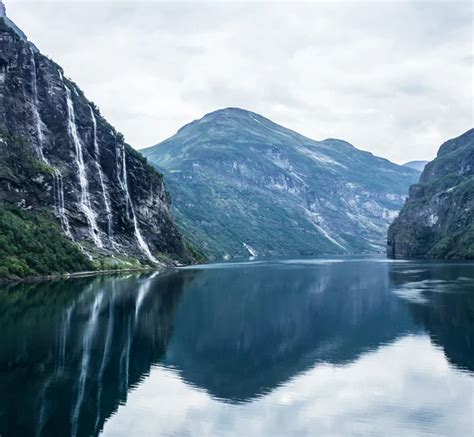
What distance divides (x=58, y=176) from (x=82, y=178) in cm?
1412

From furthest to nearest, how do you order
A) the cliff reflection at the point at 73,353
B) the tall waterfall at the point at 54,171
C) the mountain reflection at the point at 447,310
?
the tall waterfall at the point at 54,171 → the mountain reflection at the point at 447,310 → the cliff reflection at the point at 73,353

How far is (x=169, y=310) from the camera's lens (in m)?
79.9

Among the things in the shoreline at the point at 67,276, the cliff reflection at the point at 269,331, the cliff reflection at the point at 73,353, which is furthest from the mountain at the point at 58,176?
the cliff reflection at the point at 269,331

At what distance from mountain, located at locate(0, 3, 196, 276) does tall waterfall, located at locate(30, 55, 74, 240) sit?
12.4 inches

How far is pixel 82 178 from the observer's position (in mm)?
179250

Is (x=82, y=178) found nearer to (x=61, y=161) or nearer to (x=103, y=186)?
(x=61, y=161)

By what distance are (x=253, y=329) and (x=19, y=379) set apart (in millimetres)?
31707

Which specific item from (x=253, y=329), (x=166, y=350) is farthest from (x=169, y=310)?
(x=166, y=350)

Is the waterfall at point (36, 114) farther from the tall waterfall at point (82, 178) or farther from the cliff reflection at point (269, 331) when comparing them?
the cliff reflection at point (269, 331)

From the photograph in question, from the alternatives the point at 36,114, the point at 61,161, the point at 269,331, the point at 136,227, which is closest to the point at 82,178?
the point at 61,161

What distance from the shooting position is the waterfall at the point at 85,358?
33297 mm

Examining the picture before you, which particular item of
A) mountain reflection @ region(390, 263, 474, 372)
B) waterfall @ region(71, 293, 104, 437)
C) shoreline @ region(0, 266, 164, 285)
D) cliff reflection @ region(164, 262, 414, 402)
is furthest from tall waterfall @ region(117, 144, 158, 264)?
waterfall @ region(71, 293, 104, 437)

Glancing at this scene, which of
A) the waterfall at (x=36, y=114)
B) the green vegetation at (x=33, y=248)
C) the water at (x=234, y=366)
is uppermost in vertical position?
the waterfall at (x=36, y=114)

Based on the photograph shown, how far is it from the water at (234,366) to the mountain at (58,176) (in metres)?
59.7
